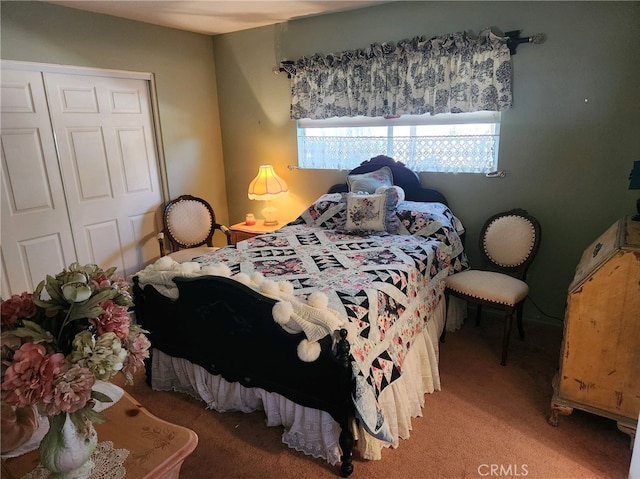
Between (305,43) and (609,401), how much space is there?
3415 millimetres

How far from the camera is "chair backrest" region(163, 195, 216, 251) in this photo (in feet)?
12.7

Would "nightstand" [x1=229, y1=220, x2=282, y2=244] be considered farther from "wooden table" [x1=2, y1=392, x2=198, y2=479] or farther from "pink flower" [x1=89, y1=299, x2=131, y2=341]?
"pink flower" [x1=89, y1=299, x2=131, y2=341]

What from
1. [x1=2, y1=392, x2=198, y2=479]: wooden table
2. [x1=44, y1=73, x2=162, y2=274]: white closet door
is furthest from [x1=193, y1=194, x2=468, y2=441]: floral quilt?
[x1=44, y1=73, x2=162, y2=274]: white closet door

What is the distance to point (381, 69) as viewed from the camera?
10.9ft

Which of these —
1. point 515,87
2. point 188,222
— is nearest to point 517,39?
point 515,87

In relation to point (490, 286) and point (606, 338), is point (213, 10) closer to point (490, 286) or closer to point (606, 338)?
point (490, 286)

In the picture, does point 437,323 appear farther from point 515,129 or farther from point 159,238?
point 159,238

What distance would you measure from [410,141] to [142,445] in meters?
2.91

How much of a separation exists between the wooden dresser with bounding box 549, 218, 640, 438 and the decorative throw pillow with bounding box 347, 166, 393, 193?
5.28 ft

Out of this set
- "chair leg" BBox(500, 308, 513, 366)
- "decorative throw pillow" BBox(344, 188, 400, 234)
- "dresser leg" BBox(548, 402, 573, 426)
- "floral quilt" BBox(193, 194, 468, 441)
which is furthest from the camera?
"decorative throw pillow" BBox(344, 188, 400, 234)

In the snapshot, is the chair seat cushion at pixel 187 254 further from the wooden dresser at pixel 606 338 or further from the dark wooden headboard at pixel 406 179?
the wooden dresser at pixel 606 338

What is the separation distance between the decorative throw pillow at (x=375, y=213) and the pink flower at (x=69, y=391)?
2.33m

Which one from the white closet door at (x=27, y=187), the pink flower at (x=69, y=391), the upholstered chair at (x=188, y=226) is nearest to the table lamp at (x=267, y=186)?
the upholstered chair at (x=188, y=226)

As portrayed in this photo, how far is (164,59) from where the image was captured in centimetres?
381
